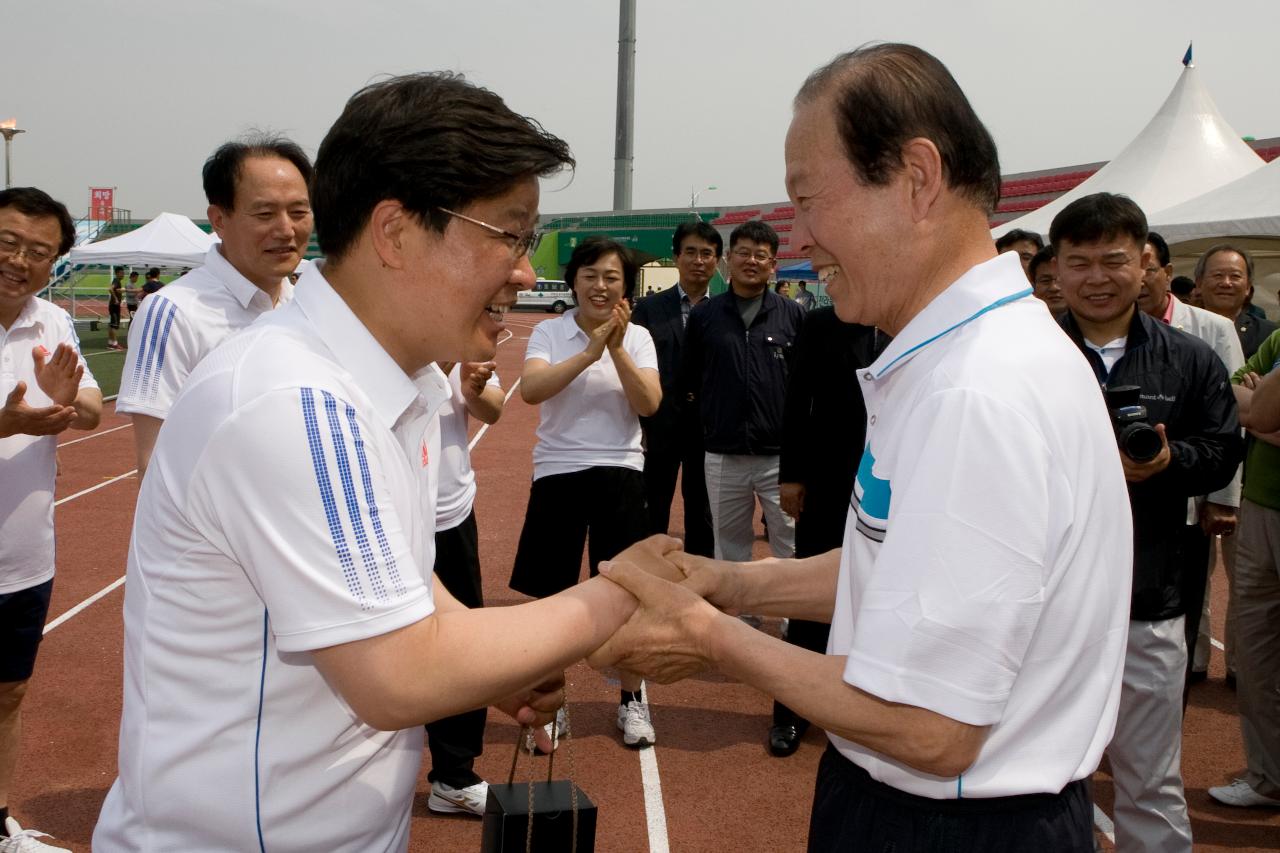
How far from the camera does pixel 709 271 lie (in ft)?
23.4

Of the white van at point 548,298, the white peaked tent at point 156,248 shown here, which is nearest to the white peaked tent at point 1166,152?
the white peaked tent at point 156,248

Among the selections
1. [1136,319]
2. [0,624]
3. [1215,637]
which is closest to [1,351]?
[0,624]

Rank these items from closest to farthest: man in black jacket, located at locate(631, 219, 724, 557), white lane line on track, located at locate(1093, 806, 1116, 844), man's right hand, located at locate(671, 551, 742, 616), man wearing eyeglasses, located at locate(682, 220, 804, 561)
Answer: man's right hand, located at locate(671, 551, 742, 616)
white lane line on track, located at locate(1093, 806, 1116, 844)
man wearing eyeglasses, located at locate(682, 220, 804, 561)
man in black jacket, located at locate(631, 219, 724, 557)

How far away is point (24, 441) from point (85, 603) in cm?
351

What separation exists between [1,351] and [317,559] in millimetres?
3198

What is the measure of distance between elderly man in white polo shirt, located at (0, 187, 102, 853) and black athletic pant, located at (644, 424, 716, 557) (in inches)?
148

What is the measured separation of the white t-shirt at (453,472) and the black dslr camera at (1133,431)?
252cm

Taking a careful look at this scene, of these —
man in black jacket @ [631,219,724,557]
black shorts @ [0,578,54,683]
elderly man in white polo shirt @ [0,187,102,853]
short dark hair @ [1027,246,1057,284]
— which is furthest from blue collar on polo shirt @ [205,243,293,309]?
short dark hair @ [1027,246,1057,284]

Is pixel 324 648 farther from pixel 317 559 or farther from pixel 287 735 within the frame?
pixel 287 735

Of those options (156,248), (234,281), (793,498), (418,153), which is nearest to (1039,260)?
(793,498)

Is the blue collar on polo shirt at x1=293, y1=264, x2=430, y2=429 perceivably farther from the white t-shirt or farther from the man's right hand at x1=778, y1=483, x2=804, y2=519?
the man's right hand at x1=778, y1=483, x2=804, y2=519

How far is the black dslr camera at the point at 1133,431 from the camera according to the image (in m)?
3.24

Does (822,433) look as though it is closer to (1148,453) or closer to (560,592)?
(1148,453)

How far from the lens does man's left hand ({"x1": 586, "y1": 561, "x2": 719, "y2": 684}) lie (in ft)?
6.20
